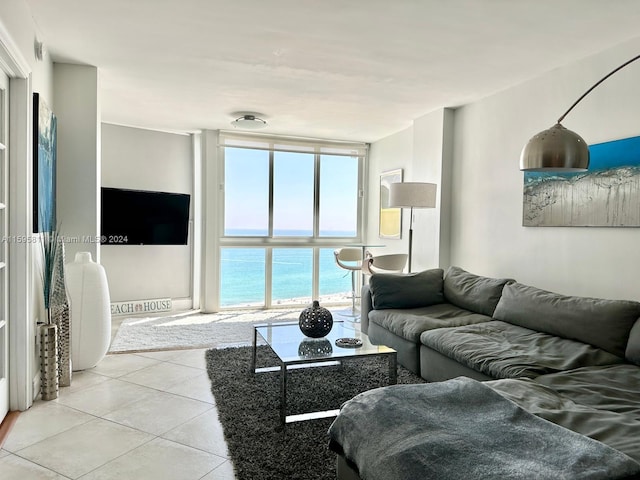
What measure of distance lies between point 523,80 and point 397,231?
2580 mm

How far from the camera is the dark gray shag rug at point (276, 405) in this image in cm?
213

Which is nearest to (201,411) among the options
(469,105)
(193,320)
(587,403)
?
(587,403)

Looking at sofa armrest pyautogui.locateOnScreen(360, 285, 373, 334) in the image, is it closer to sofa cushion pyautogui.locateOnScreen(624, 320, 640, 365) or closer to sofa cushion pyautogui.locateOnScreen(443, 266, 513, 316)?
sofa cushion pyautogui.locateOnScreen(443, 266, 513, 316)

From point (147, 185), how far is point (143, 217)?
2.27 feet

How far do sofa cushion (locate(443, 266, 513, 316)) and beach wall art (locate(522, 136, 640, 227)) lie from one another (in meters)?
0.63

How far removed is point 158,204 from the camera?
5500 millimetres

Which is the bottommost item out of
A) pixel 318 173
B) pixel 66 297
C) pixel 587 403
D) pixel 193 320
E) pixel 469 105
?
pixel 193 320

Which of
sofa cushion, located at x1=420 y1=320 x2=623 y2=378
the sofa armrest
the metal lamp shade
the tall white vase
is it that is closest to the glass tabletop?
sofa cushion, located at x1=420 y1=320 x2=623 y2=378

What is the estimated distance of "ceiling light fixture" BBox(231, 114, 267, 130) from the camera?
5121 mm

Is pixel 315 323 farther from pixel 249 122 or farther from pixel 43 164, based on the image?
pixel 249 122

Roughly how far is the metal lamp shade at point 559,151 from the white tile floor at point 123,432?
2.06m

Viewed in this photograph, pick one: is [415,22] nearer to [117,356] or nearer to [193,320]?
[117,356]

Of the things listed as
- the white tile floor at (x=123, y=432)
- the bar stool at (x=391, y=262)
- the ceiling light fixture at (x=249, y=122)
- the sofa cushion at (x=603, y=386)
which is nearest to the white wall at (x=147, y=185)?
the ceiling light fixture at (x=249, y=122)

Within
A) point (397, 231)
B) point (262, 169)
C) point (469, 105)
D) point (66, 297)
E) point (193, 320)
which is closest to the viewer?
point (66, 297)
